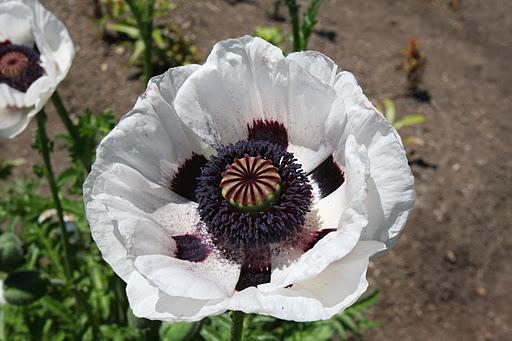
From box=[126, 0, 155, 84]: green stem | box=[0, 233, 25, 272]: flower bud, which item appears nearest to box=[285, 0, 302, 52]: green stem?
box=[126, 0, 155, 84]: green stem

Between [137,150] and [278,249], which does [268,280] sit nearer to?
[278,249]

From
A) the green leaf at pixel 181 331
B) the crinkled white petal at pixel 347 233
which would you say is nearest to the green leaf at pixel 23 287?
the green leaf at pixel 181 331

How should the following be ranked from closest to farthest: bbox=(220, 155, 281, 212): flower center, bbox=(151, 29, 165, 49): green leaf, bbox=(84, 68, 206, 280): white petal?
bbox=(84, 68, 206, 280): white petal, bbox=(220, 155, 281, 212): flower center, bbox=(151, 29, 165, 49): green leaf

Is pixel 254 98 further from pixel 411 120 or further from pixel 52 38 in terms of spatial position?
pixel 411 120

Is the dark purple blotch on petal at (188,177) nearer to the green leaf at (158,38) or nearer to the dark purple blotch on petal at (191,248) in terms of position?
the dark purple blotch on petal at (191,248)

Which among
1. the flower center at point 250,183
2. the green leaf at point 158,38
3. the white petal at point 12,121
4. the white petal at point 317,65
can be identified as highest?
the white petal at point 317,65

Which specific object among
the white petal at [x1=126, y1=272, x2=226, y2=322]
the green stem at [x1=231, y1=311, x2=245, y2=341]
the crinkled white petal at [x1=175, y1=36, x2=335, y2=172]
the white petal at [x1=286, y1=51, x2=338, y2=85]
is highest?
the white petal at [x1=286, y1=51, x2=338, y2=85]

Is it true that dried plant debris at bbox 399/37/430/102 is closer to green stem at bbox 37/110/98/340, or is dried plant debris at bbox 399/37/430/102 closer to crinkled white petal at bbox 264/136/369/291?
green stem at bbox 37/110/98/340
